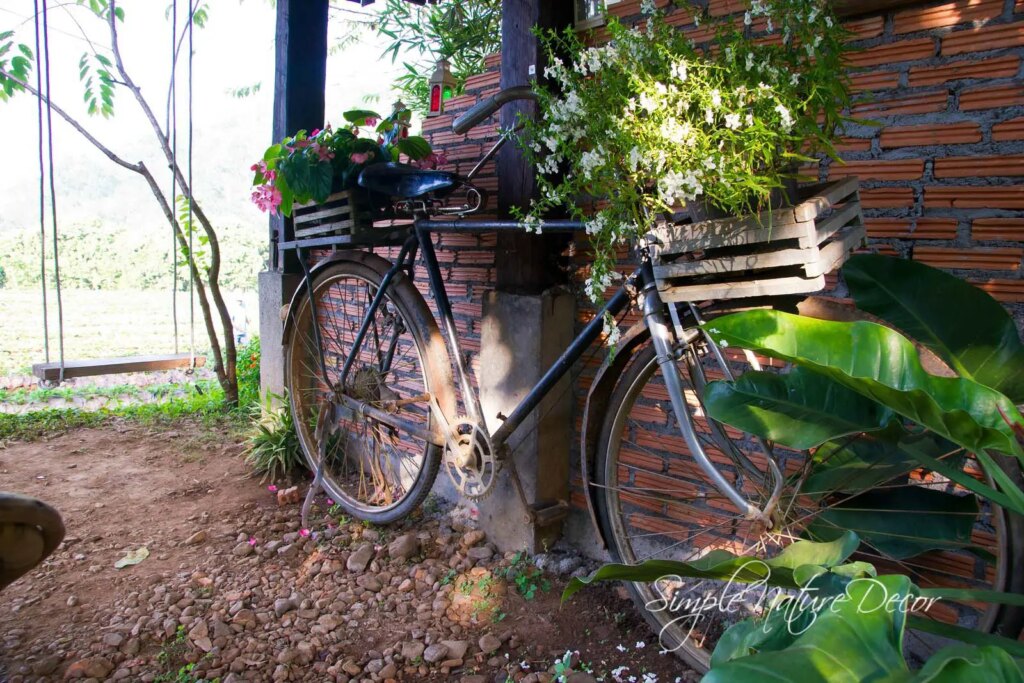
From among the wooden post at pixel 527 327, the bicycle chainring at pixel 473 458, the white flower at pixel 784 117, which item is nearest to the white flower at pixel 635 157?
the white flower at pixel 784 117

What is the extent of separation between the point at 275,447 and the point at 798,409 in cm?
255

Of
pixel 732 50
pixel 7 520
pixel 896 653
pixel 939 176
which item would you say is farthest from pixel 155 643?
pixel 939 176

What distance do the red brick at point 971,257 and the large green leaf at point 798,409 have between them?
59 cm

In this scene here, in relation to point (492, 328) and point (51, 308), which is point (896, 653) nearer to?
point (492, 328)

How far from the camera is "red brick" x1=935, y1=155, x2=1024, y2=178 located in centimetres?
152

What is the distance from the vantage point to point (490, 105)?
2012 mm

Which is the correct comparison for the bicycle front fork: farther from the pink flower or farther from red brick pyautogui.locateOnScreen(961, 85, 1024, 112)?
the pink flower

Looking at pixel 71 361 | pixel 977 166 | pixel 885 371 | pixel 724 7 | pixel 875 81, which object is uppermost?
pixel 724 7

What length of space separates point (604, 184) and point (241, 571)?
1.85 meters

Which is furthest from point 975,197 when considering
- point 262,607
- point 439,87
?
point 262,607

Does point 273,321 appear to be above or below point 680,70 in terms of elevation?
below

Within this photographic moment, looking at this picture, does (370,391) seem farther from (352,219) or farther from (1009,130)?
(1009,130)

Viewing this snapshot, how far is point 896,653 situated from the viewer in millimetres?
833

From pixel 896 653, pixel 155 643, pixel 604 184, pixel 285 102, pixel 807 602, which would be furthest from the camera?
pixel 285 102
